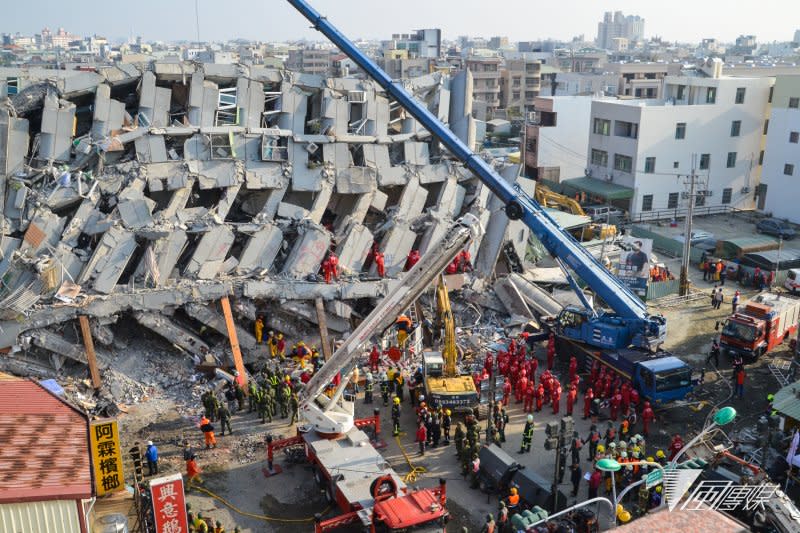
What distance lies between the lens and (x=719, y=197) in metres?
46.1

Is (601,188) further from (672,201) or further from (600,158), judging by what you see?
(672,201)

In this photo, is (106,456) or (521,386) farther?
(521,386)

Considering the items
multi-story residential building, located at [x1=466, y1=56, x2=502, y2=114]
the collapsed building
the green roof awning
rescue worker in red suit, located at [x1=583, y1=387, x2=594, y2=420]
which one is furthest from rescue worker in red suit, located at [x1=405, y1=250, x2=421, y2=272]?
multi-story residential building, located at [x1=466, y1=56, x2=502, y2=114]

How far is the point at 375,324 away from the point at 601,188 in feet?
104

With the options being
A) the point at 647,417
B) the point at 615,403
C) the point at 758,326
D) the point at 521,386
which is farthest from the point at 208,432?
the point at 758,326

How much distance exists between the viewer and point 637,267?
29.6 metres

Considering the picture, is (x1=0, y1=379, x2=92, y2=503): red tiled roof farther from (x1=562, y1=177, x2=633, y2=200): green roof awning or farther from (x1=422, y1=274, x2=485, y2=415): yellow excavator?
(x1=562, y1=177, x2=633, y2=200): green roof awning

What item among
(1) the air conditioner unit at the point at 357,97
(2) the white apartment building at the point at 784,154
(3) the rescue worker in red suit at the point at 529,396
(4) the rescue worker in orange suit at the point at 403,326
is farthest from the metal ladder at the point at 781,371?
(2) the white apartment building at the point at 784,154

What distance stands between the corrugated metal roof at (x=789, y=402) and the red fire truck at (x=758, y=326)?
532 cm

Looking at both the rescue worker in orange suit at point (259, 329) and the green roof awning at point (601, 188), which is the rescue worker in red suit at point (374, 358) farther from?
the green roof awning at point (601, 188)

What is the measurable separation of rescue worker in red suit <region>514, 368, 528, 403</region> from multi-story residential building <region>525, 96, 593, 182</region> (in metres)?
32.0

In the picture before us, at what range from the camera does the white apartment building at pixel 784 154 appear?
4203 centimetres

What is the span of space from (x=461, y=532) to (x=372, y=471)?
232 centimetres

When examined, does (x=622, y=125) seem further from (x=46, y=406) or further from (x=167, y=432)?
(x=46, y=406)
